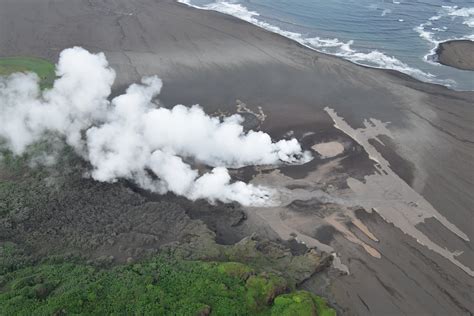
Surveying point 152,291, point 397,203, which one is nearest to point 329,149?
point 397,203

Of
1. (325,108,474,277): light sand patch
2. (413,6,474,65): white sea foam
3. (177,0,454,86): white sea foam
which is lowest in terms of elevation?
(325,108,474,277): light sand patch

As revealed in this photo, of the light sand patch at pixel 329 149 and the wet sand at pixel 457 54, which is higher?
the wet sand at pixel 457 54

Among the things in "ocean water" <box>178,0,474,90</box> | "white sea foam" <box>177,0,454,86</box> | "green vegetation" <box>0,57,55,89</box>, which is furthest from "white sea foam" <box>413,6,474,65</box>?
"green vegetation" <box>0,57,55,89</box>

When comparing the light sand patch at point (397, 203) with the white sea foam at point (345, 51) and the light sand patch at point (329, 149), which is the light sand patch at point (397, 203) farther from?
the white sea foam at point (345, 51)

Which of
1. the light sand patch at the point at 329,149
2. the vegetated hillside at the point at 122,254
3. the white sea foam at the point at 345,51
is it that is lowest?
the vegetated hillside at the point at 122,254

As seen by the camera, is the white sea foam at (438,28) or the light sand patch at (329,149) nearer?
the light sand patch at (329,149)

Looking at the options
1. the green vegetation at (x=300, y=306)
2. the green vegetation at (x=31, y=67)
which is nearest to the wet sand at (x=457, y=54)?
the green vegetation at (x=300, y=306)

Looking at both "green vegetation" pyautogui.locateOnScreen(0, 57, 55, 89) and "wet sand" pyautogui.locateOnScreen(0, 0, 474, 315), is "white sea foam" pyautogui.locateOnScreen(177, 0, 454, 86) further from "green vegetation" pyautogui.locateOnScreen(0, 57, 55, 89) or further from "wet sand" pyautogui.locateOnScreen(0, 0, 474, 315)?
"green vegetation" pyautogui.locateOnScreen(0, 57, 55, 89)

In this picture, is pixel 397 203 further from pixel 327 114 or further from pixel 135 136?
pixel 135 136

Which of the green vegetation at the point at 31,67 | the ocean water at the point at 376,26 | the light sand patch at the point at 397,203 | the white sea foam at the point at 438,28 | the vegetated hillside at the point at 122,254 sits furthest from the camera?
the white sea foam at the point at 438,28
